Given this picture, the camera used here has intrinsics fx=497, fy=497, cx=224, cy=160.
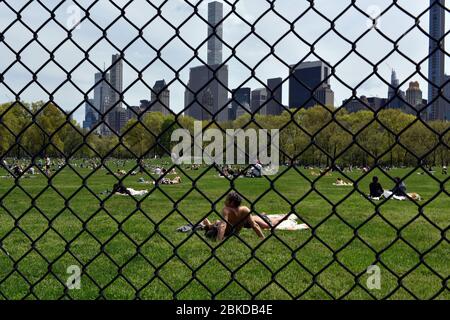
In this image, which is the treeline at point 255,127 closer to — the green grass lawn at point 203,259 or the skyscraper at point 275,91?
the skyscraper at point 275,91

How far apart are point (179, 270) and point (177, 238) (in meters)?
2.45

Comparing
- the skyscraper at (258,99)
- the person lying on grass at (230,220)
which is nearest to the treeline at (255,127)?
the skyscraper at (258,99)

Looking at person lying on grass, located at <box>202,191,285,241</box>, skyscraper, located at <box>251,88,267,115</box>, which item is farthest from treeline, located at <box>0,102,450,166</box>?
person lying on grass, located at <box>202,191,285,241</box>

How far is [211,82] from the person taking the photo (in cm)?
253

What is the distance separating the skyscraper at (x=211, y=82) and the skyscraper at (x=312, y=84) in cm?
36

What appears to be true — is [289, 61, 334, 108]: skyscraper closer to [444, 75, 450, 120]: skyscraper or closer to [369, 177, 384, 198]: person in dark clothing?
[444, 75, 450, 120]: skyscraper

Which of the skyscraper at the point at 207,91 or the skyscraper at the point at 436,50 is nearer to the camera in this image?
the skyscraper at the point at 436,50

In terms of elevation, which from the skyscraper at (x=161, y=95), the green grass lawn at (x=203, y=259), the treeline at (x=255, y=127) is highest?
the skyscraper at (x=161, y=95)

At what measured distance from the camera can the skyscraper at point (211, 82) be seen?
250 centimetres

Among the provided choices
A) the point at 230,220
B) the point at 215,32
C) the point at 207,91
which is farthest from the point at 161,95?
the point at 230,220

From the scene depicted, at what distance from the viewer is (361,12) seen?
2.21 metres
